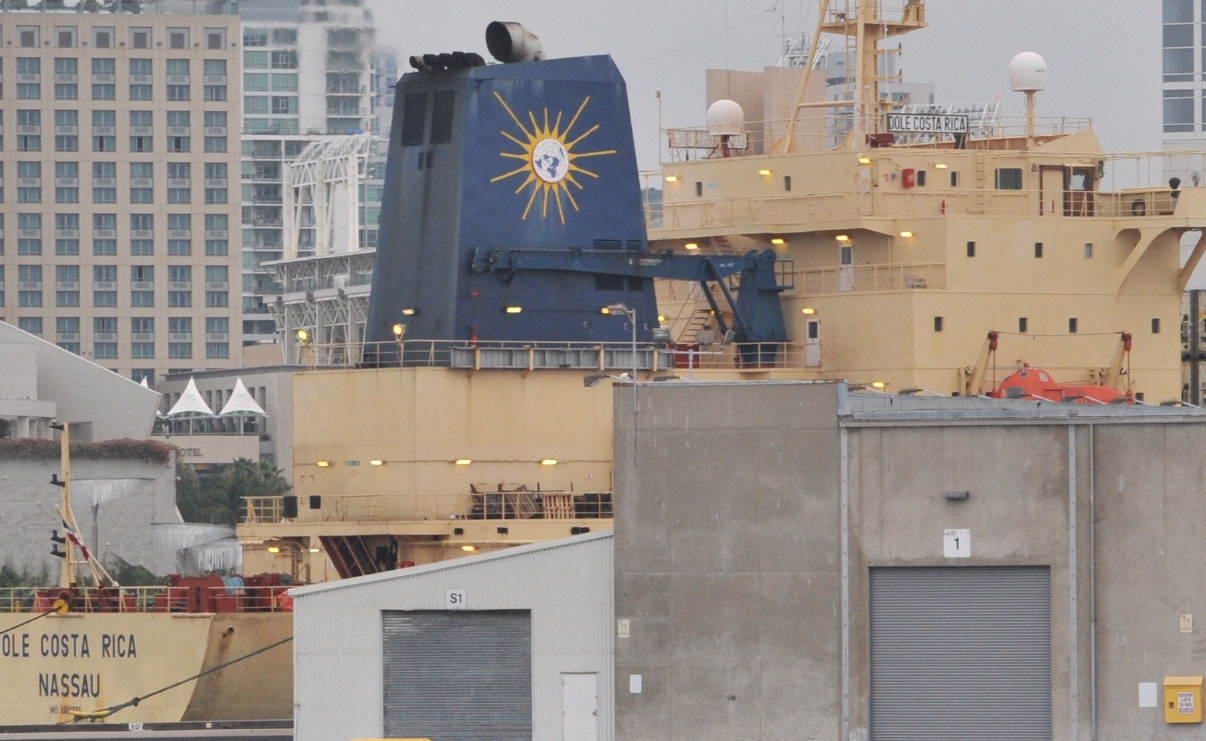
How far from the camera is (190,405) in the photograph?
113125 mm

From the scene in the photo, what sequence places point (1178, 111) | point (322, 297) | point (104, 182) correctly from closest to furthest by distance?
point (1178, 111) → point (104, 182) → point (322, 297)

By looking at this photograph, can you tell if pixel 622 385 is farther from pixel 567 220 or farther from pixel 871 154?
pixel 871 154

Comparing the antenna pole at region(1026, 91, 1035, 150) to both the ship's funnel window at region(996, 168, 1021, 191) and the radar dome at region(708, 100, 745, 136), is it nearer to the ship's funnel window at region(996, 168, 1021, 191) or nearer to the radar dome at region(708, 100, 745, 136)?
the ship's funnel window at region(996, 168, 1021, 191)

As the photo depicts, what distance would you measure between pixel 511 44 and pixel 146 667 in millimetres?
13029

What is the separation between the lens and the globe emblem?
42.6 metres

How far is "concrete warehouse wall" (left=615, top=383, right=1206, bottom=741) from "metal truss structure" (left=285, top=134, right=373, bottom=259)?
390 feet

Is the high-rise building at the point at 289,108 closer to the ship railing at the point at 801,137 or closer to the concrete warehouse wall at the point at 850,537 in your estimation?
the ship railing at the point at 801,137

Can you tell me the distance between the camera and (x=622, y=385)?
98.0ft

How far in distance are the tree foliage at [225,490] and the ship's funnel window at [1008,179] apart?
52.1 meters

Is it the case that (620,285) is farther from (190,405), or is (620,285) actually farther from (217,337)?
(217,337)

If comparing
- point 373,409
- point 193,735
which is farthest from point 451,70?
point 193,735

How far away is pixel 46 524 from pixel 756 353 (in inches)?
1579

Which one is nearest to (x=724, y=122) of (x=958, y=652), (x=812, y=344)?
(x=812, y=344)

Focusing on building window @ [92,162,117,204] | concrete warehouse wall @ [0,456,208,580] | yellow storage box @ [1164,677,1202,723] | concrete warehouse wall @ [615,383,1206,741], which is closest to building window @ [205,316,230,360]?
building window @ [92,162,117,204]
